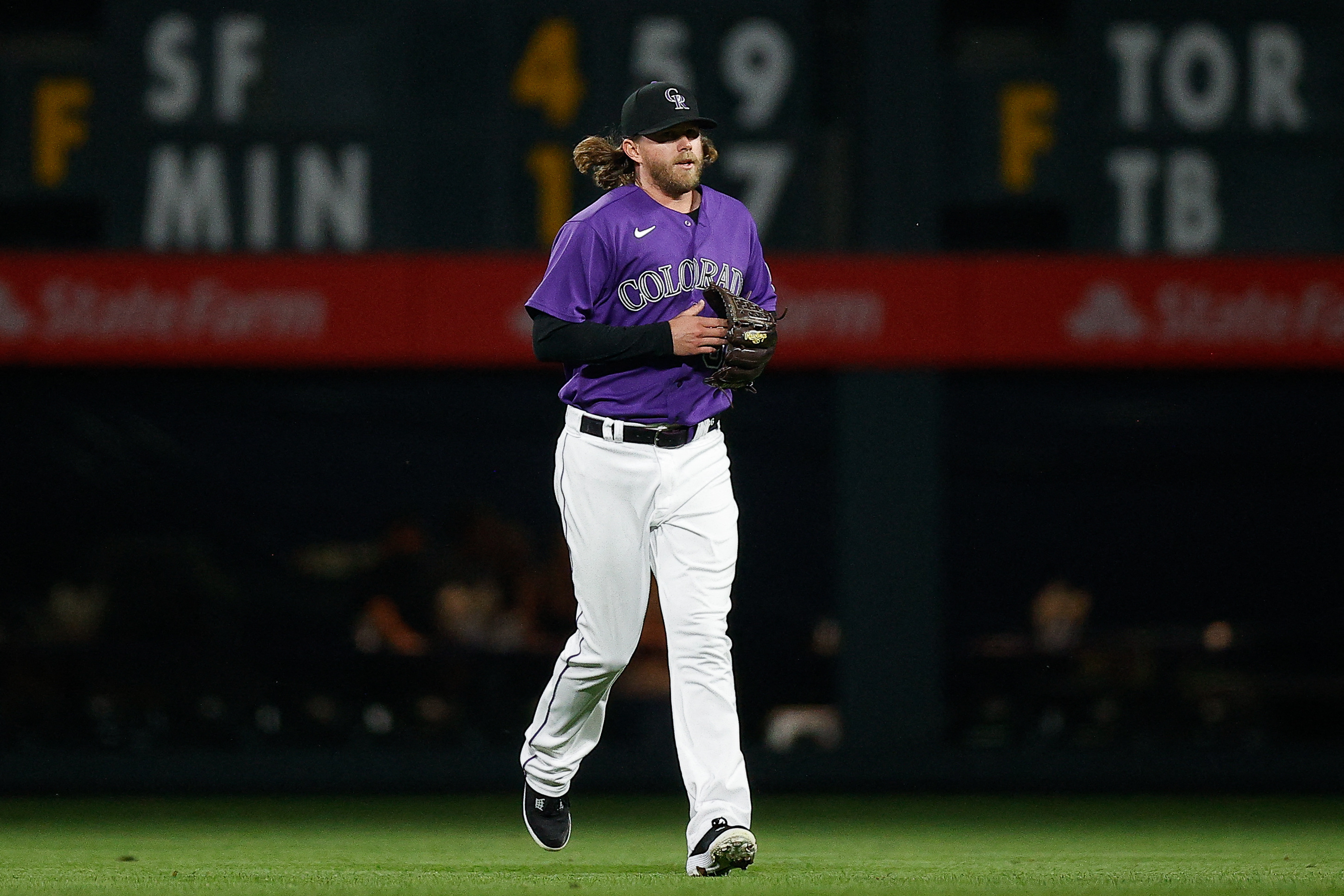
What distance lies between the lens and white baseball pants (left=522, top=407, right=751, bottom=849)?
574cm

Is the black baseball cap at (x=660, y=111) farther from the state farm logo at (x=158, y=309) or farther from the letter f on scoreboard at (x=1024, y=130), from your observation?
the letter f on scoreboard at (x=1024, y=130)

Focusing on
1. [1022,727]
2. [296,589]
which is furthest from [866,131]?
[296,589]

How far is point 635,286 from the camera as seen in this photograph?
233 inches

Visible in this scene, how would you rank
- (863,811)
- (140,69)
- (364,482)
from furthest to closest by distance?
(364,482), (140,69), (863,811)

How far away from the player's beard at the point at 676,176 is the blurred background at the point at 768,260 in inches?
151

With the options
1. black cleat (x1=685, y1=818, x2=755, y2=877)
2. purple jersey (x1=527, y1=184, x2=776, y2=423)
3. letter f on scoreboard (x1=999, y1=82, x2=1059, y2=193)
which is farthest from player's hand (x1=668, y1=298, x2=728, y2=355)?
letter f on scoreboard (x1=999, y1=82, x2=1059, y2=193)

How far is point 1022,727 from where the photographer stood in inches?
401

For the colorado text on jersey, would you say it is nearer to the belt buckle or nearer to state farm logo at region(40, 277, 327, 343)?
the belt buckle

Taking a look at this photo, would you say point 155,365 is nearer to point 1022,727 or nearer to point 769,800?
point 769,800

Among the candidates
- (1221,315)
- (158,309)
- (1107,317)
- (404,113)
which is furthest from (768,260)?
(158,309)

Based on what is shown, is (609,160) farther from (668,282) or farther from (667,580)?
(667,580)

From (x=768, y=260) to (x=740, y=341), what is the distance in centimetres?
401

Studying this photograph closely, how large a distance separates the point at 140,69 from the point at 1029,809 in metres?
4.96

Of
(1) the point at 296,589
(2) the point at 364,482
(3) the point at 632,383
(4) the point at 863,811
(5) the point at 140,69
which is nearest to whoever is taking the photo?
(3) the point at 632,383
